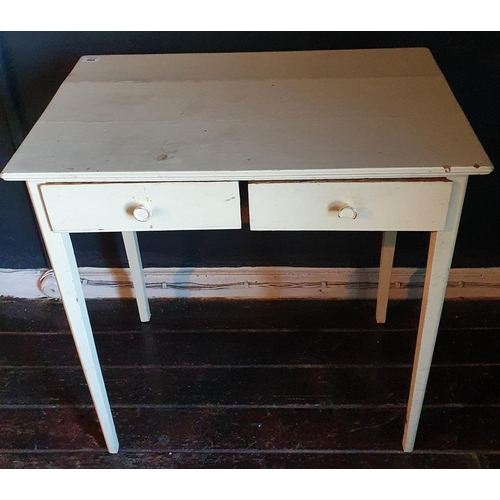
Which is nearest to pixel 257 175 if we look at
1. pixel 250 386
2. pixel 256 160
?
pixel 256 160

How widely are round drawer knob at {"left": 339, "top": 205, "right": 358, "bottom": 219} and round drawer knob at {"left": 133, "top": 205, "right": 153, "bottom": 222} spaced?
333 mm

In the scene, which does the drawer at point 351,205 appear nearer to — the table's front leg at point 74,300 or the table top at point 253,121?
the table top at point 253,121

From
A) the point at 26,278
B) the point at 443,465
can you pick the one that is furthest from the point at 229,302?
the point at 443,465

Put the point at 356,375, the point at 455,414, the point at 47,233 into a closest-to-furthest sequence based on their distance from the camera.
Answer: the point at 47,233
the point at 455,414
the point at 356,375

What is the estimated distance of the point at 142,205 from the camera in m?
1.03

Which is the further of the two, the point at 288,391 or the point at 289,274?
the point at 289,274

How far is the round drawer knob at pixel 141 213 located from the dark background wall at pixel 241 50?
59 cm

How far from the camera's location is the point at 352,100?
46.1 inches

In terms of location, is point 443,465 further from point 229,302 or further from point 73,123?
point 73,123

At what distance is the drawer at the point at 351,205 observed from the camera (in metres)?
1.00

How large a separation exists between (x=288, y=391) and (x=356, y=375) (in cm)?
19

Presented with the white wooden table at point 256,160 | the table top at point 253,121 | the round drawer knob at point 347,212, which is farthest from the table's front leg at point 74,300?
→ the round drawer knob at point 347,212

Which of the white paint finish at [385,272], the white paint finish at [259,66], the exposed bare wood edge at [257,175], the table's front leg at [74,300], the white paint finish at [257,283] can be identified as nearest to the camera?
the exposed bare wood edge at [257,175]

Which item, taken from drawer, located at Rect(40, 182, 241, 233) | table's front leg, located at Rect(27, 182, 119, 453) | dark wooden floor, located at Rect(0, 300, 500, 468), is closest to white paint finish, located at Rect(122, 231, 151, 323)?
dark wooden floor, located at Rect(0, 300, 500, 468)
